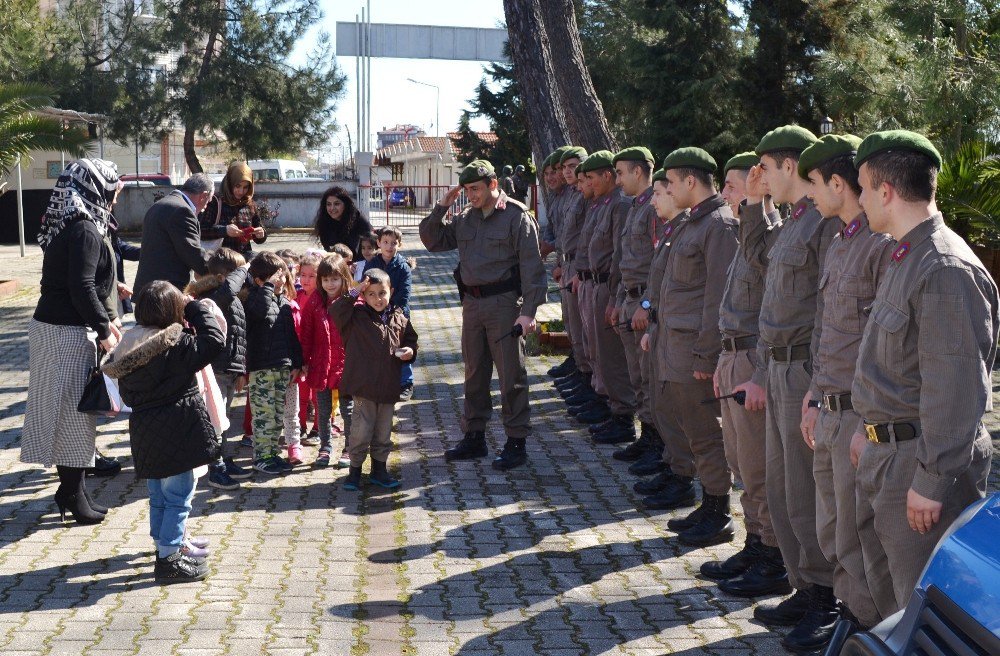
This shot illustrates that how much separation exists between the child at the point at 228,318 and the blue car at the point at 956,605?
4.75m

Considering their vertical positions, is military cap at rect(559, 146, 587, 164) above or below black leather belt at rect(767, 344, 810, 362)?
above

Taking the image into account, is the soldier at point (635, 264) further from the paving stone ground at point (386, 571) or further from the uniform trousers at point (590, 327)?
the uniform trousers at point (590, 327)

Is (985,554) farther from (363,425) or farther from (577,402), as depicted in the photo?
(577,402)

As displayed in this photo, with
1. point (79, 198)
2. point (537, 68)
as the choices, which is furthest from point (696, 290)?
point (537, 68)

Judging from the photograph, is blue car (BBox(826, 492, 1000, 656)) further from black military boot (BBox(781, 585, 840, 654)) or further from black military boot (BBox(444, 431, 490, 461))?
black military boot (BBox(444, 431, 490, 461))

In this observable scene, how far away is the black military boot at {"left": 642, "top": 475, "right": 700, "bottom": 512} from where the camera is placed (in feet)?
22.5

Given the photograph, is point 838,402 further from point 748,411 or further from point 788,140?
point 788,140

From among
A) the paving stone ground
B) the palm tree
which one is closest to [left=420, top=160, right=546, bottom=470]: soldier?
the paving stone ground

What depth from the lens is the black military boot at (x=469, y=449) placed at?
26.7 ft

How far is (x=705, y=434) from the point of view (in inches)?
246

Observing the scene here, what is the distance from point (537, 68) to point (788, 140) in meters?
8.69

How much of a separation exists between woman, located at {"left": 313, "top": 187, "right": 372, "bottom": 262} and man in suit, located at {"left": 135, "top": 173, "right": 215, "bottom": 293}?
192 centimetres

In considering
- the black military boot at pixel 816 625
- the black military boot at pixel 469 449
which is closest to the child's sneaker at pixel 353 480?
the black military boot at pixel 469 449

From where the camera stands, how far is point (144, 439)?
5461 mm
